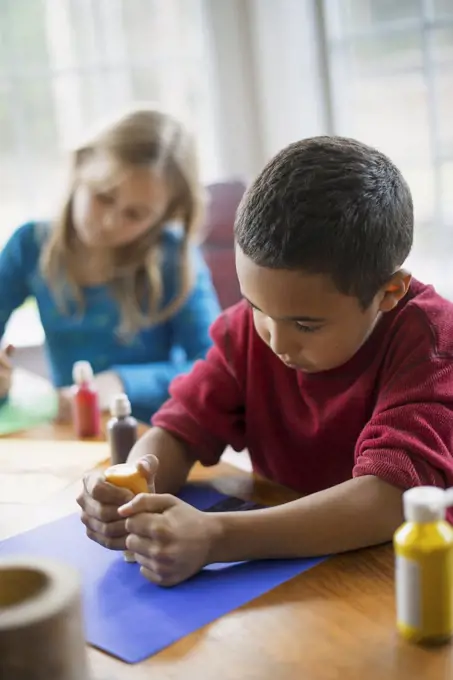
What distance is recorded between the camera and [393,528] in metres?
1.04

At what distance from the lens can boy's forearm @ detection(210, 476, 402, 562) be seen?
1010 millimetres

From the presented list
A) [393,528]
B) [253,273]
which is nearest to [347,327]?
[253,273]

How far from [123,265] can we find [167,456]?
0.92 meters

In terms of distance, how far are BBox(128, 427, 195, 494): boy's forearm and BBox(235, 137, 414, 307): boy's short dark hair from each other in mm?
355

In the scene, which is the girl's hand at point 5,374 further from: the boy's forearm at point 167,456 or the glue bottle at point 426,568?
the glue bottle at point 426,568

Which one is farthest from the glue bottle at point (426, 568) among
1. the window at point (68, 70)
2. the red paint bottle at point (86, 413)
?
the window at point (68, 70)

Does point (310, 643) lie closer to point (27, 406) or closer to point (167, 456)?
point (167, 456)

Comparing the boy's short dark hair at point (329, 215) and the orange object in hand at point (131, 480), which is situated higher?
the boy's short dark hair at point (329, 215)

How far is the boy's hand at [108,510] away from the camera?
1.04 metres

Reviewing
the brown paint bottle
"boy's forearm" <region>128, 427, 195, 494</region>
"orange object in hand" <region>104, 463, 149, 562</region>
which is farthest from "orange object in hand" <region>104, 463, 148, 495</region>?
the brown paint bottle

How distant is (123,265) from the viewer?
2.10 m

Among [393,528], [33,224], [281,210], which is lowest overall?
[393,528]

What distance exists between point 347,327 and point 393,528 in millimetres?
247

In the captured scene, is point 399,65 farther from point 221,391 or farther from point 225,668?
point 225,668
